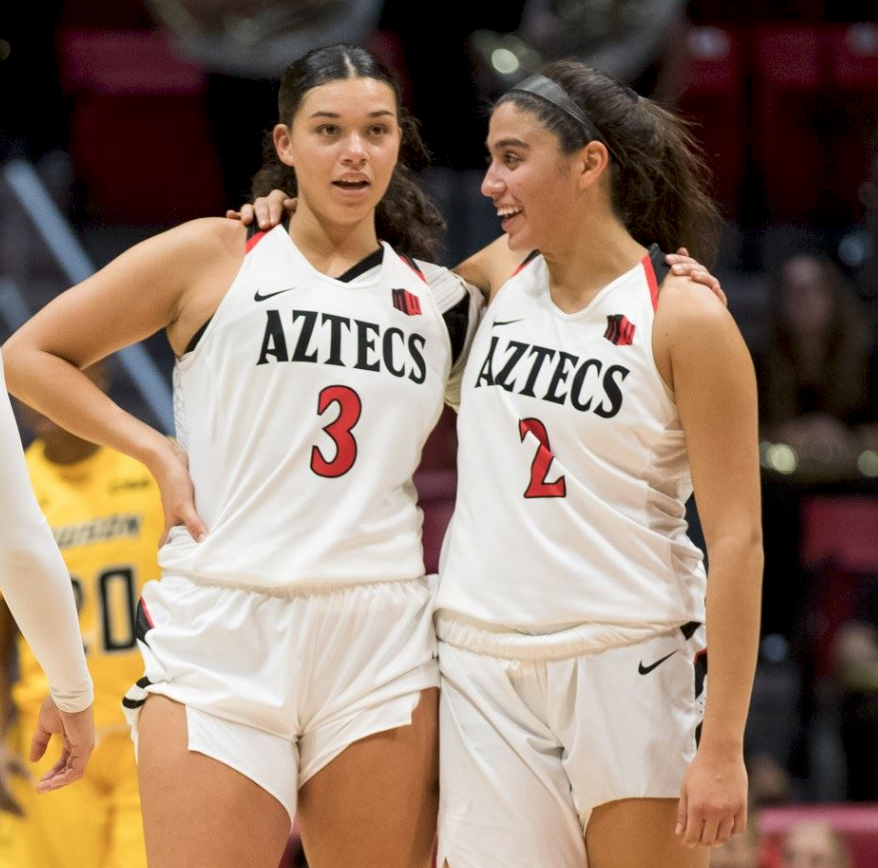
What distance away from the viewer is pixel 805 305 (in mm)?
6973

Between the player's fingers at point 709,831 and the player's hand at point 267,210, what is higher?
the player's hand at point 267,210

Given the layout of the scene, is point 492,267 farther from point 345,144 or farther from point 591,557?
point 591,557

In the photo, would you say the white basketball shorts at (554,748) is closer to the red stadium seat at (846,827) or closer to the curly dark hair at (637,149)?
the curly dark hair at (637,149)

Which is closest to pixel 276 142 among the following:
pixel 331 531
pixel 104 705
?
pixel 331 531

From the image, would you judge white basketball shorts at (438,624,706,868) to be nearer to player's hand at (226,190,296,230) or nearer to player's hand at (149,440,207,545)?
player's hand at (149,440,207,545)

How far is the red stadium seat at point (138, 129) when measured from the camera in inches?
328

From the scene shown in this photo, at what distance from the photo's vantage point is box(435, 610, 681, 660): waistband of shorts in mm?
2973

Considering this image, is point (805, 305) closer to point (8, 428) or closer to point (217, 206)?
point (217, 206)

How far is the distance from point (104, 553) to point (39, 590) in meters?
1.79

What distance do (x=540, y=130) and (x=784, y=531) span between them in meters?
3.94

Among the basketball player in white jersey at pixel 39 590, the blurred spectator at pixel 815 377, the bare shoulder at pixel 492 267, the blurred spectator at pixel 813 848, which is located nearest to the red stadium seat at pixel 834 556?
the blurred spectator at pixel 815 377

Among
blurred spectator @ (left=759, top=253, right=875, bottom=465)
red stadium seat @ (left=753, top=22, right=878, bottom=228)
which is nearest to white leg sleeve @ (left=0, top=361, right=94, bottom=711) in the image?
blurred spectator @ (left=759, top=253, right=875, bottom=465)

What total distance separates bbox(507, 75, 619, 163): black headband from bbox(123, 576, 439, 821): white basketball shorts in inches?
37.4

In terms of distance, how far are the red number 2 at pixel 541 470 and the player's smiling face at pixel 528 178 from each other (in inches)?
14.5
